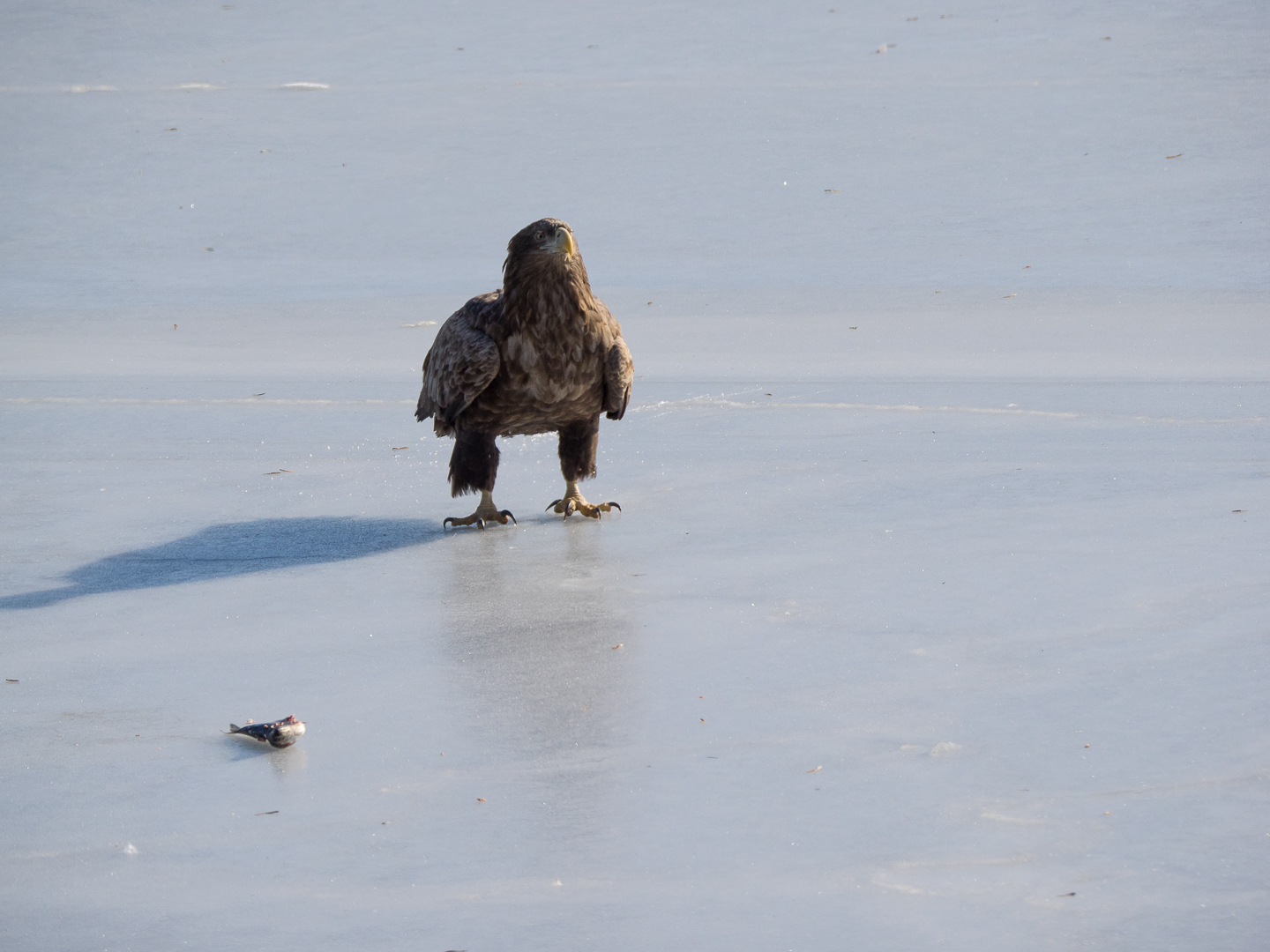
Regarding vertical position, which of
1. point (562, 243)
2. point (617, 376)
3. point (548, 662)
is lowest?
point (548, 662)

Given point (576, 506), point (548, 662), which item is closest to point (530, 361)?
point (576, 506)

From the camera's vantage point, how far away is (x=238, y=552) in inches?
257

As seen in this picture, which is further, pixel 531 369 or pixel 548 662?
pixel 531 369

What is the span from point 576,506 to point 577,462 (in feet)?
0.63

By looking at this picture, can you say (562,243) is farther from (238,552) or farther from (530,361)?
(238,552)

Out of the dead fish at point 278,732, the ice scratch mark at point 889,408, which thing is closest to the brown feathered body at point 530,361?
the ice scratch mark at point 889,408

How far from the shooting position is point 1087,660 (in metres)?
4.87

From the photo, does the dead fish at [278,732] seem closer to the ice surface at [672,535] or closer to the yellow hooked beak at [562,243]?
the ice surface at [672,535]

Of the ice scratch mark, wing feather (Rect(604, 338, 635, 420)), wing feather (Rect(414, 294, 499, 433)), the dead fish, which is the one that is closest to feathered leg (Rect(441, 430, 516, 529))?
wing feather (Rect(414, 294, 499, 433))

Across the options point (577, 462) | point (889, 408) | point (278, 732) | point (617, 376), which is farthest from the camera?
point (889, 408)

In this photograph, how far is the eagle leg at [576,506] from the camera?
22.9ft

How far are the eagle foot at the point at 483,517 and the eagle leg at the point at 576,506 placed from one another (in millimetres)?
227

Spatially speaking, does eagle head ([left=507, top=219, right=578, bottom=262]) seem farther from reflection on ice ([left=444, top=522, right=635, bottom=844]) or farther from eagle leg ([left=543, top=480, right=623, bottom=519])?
reflection on ice ([left=444, top=522, right=635, bottom=844])

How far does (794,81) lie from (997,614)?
42.1 feet
